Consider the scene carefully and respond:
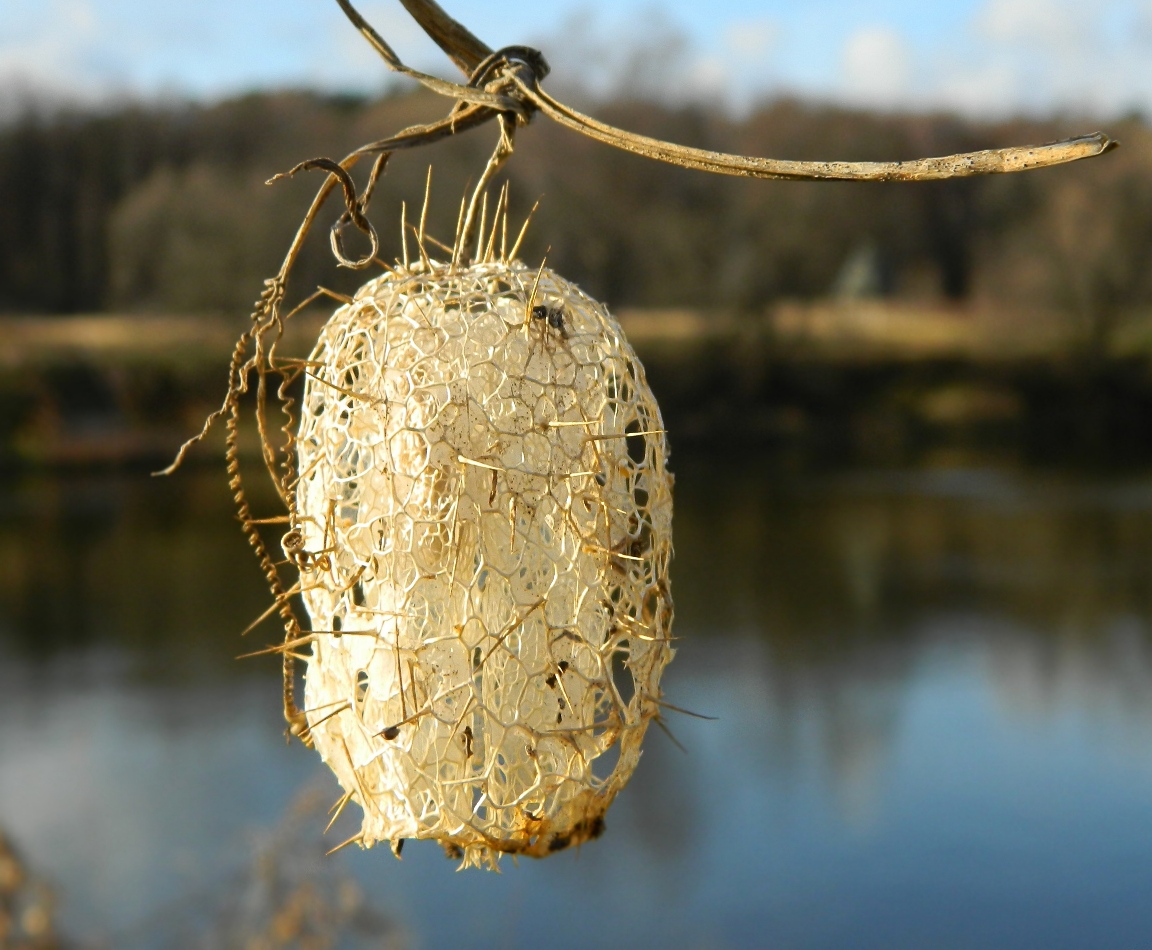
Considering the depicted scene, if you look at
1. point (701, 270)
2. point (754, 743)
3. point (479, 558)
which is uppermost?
point (701, 270)

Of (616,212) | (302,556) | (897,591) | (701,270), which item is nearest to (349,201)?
(302,556)

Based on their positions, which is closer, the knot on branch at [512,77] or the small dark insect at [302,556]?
the knot on branch at [512,77]

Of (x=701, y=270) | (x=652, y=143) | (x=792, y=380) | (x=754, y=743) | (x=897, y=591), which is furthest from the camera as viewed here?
(x=792, y=380)

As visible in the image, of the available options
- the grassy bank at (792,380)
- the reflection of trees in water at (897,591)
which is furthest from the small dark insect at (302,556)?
the grassy bank at (792,380)

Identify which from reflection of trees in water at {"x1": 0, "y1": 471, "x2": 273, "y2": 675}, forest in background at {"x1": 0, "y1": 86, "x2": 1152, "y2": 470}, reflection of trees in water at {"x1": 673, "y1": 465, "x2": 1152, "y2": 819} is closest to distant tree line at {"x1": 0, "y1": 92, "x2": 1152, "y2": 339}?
forest in background at {"x1": 0, "y1": 86, "x2": 1152, "y2": 470}

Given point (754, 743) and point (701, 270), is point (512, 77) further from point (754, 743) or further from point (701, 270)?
point (701, 270)

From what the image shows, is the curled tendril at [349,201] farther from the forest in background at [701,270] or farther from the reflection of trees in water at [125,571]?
the reflection of trees in water at [125,571]

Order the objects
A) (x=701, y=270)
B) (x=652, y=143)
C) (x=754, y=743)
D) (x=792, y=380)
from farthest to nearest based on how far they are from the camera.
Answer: (x=792, y=380)
(x=701, y=270)
(x=754, y=743)
(x=652, y=143)
